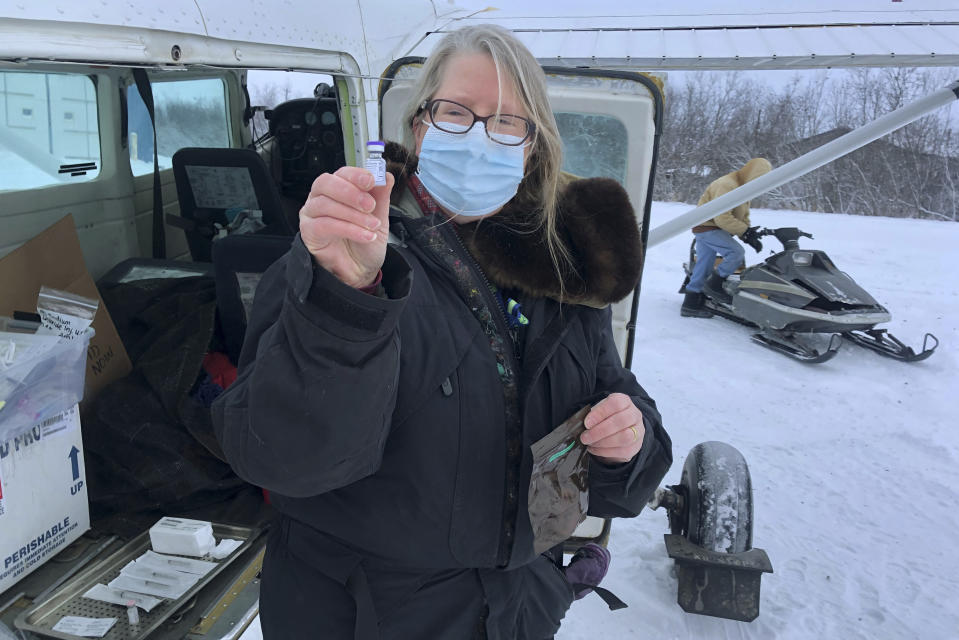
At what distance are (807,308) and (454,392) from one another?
6.35 meters

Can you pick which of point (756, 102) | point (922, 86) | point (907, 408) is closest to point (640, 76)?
point (907, 408)

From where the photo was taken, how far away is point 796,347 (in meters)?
6.81

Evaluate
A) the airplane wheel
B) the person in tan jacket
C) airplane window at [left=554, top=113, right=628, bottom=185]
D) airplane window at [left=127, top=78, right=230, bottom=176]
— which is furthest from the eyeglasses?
the person in tan jacket

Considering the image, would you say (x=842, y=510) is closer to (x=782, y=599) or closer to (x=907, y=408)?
(x=782, y=599)

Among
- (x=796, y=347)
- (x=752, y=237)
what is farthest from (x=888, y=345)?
(x=752, y=237)

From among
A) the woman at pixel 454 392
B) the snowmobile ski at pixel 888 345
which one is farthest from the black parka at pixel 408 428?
the snowmobile ski at pixel 888 345

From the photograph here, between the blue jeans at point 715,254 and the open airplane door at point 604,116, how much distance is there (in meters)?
5.72

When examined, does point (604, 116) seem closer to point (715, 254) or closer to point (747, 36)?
point (747, 36)

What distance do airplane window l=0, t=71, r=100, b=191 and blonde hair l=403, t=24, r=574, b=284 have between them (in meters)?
2.90

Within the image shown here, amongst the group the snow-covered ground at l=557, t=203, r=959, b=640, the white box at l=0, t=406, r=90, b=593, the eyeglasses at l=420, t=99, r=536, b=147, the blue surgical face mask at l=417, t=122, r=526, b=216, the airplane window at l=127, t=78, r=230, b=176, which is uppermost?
the airplane window at l=127, t=78, r=230, b=176

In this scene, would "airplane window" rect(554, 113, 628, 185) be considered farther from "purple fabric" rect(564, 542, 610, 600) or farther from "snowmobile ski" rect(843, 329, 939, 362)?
"snowmobile ski" rect(843, 329, 939, 362)

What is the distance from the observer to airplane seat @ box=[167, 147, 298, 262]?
162 inches

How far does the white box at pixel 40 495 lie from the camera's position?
224 cm

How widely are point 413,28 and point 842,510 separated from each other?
12.9 ft
